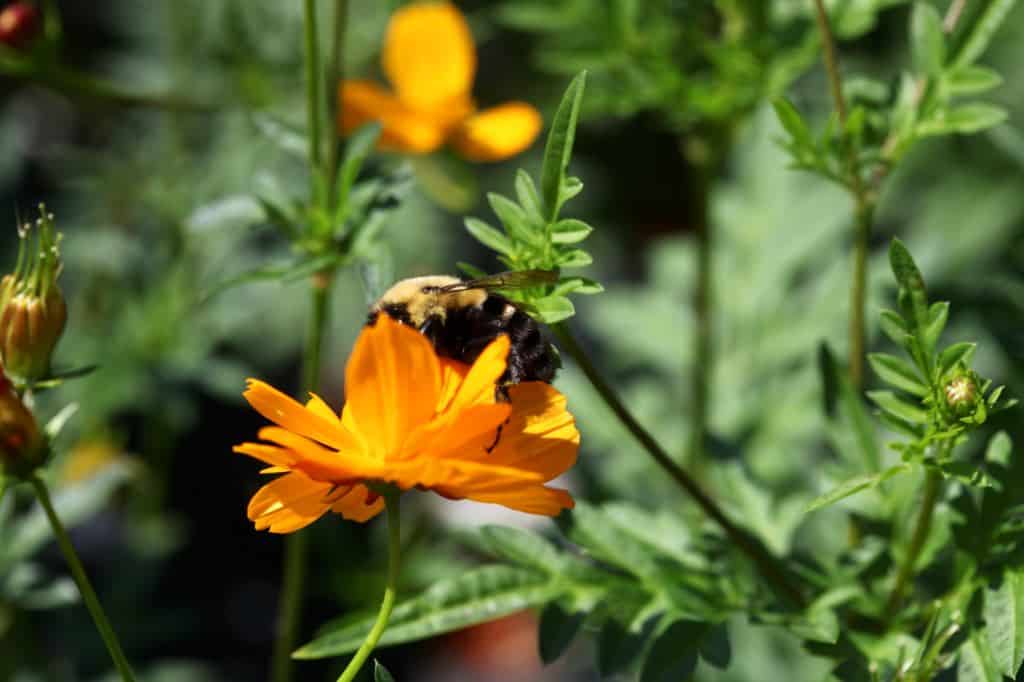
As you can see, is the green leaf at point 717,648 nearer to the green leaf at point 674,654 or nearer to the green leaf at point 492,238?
the green leaf at point 674,654

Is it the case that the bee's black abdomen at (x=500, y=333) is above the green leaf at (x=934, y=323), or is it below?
below

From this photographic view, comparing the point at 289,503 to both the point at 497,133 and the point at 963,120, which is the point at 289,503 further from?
the point at 497,133

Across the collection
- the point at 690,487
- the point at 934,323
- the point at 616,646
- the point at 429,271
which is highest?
the point at 934,323

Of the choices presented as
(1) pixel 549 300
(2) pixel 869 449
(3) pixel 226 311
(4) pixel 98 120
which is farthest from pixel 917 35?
(4) pixel 98 120

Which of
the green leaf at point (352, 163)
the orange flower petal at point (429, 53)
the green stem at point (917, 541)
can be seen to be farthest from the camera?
the orange flower petal at point (429, 53)

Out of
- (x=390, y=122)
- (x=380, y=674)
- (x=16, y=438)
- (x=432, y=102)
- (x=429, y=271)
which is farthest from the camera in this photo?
(x=429, y=271)

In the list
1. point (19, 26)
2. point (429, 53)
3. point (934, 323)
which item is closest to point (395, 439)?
point (934, 323)

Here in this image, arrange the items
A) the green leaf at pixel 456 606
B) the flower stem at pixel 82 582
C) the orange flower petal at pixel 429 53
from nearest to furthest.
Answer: the flower stem at pixel 82 582 → the green leaf at pixel 456 606 → the orange flower petal at pixel 429 53

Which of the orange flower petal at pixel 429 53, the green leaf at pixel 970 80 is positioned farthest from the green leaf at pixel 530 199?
the orange flower petal at pixel 429 53
